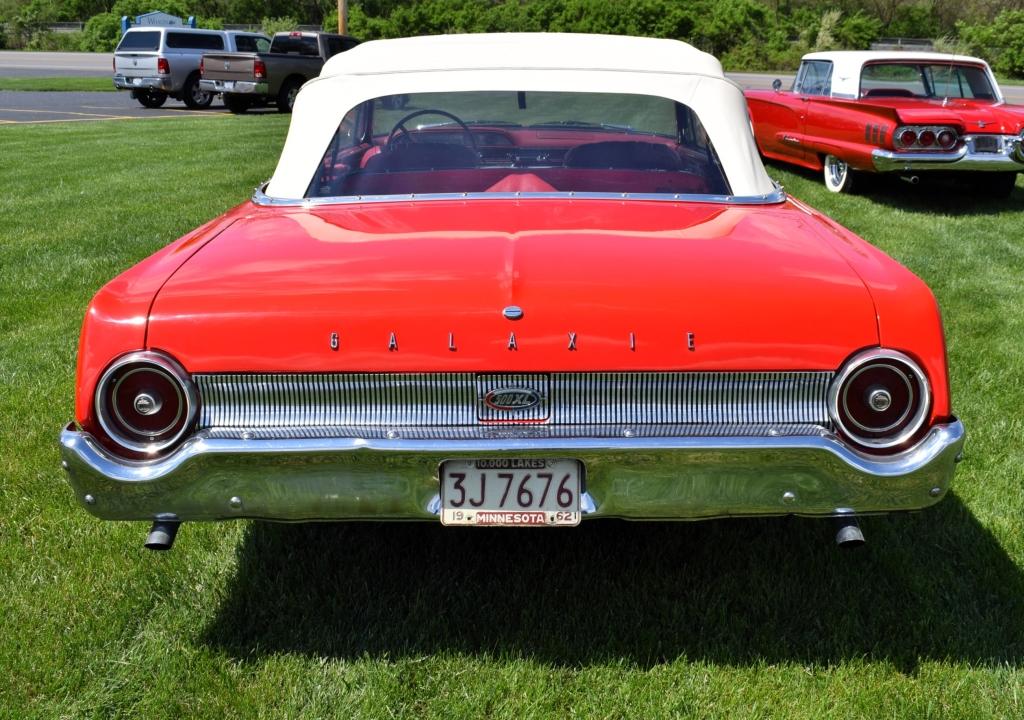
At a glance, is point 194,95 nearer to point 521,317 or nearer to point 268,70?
point 268,70

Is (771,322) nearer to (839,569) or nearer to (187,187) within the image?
(839,569)

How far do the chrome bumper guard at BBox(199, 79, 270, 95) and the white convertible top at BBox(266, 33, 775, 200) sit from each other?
15994 mm

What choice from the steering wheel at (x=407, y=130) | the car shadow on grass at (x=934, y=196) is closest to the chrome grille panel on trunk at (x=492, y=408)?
the steering wheel at (x=407, y=130)

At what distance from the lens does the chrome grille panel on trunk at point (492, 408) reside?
7.61ft

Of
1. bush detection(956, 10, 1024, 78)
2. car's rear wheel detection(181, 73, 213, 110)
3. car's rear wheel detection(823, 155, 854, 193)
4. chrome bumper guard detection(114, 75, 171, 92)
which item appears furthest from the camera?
bush detection(956, 10, 1024, 78)

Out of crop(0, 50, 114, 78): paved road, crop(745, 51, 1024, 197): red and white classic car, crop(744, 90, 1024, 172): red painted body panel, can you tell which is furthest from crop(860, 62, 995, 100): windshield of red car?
crop(0, 50, 114, 78): paved road

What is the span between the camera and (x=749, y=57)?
36062mm

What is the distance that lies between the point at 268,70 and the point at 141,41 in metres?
3.98

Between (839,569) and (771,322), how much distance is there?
117cm

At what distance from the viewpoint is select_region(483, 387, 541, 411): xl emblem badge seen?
2.32 meters

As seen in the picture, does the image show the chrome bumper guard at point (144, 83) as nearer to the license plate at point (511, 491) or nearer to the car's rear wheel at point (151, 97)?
the car's rear wheel at point (151, 97)

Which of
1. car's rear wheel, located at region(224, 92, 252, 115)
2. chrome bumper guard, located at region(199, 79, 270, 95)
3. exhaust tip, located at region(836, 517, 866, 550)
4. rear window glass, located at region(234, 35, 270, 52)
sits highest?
exhaust tip, located at region(836, 517, 866, 550)

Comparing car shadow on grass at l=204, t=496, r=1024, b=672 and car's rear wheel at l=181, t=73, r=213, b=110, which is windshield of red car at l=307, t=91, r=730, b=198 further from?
car's rear wheel at l=181, t=73, r=213, b=110

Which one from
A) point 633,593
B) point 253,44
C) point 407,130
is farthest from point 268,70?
point 633,593
